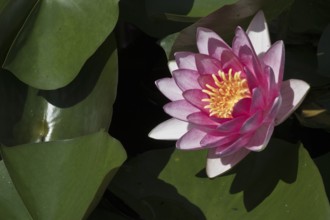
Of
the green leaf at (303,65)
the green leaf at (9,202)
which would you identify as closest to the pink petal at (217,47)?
the green leaf at (303,65)

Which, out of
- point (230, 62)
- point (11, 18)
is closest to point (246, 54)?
point (230, 62)

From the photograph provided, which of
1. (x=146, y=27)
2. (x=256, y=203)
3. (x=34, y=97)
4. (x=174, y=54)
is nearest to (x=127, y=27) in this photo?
(x=146, y=27)

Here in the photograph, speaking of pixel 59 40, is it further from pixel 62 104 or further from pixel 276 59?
pixel 276 59

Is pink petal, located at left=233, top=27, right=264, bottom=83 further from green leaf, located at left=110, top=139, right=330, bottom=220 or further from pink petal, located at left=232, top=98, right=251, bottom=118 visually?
green leaf, located at left=110, top=139, right=330, bottom=220

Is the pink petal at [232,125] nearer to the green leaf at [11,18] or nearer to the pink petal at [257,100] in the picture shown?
the pink petal at [257,100]

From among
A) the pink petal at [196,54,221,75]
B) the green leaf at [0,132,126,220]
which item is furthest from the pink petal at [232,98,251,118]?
the green leaf at [0,132,126,220]

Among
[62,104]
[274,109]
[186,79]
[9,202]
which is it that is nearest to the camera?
[274,109]

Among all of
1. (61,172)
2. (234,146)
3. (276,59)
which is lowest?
(61,172)
